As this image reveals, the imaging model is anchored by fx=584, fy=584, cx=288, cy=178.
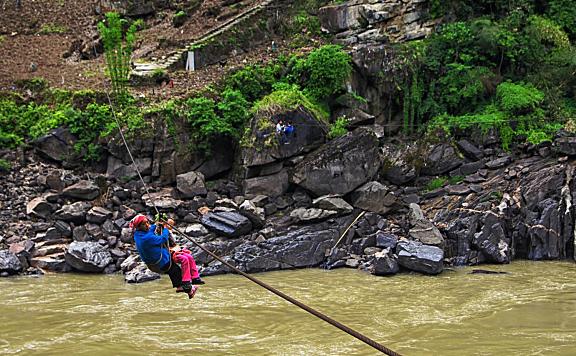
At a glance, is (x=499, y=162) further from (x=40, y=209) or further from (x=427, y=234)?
(x=40, y=209)

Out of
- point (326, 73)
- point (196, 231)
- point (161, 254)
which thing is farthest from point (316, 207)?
point (161, 254)

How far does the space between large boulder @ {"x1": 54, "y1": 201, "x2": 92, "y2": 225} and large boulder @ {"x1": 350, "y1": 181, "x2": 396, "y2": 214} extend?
7.37 meters

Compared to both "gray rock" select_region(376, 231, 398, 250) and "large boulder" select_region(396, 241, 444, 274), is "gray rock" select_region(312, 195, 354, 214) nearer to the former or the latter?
"gray rock" select_region(376, 231, 398, 250)

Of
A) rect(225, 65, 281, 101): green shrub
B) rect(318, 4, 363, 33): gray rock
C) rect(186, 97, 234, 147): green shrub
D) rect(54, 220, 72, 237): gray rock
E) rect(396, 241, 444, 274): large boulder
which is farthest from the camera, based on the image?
rect(318, 4, 363, 33): gray rock

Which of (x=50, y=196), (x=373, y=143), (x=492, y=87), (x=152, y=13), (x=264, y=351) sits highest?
(x=152, y=13)

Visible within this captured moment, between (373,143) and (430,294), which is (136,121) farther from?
(430,294)

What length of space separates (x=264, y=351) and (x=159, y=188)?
9.55 metres

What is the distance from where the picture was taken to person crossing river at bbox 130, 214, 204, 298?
7625 mm

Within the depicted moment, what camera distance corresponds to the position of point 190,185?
660 inches

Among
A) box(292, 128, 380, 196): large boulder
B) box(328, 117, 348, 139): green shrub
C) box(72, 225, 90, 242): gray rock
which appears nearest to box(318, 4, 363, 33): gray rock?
box(328, 117, 348, 139): green shrub

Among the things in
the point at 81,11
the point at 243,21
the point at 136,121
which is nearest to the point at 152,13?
the point at 81,11

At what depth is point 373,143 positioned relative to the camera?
56.6ft

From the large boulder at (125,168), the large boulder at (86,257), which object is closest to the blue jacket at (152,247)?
the large boulder at (86,257)

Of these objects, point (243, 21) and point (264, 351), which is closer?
point (264, 351)
